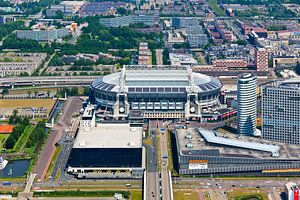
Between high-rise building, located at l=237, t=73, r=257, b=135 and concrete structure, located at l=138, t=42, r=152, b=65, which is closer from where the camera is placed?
high-rise building, located at l=237, t=73, r=257, b=135

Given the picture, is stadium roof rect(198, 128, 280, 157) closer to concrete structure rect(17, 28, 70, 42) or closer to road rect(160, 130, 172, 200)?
road rect(160, 130, 172, 200)

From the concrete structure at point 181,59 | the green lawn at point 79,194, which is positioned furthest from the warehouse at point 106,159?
the concrete structure at point 181,59

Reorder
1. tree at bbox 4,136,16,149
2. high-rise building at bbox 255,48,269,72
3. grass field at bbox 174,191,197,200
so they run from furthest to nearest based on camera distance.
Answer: high-rise building at bbox 255,48,269,72 → tree at bbox 4,136,16,149 → grass field at bbox 174,191,197,200

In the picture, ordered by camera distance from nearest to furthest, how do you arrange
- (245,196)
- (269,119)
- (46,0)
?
(245,196), (269,119), (46,0)

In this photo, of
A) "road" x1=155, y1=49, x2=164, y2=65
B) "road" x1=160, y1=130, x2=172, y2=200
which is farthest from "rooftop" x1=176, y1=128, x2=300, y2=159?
"road" x1=155, y1=49, x2=164, y2=65

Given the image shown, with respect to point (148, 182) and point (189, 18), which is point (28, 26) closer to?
point (189, 18)

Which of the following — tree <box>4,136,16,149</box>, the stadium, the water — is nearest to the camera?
the water

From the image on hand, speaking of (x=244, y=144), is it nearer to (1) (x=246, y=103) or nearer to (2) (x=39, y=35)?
(1) (x=246, y=103)

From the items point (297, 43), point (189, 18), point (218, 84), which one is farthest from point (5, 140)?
point (189, 18)
